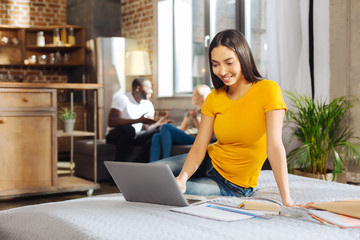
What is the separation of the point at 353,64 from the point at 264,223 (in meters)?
2.91

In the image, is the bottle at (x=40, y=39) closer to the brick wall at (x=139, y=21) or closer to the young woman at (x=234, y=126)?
the brick wall at (x=139, y=21)

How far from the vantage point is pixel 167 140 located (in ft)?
15.5

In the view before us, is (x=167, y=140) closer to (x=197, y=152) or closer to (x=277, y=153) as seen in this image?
(x=197, y=152)

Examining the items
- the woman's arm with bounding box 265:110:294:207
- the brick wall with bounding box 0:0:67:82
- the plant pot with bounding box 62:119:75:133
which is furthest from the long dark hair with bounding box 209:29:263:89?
the brick wall with bounding box 0:0:67:82

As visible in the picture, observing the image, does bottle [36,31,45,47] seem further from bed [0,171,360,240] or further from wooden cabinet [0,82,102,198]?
bed [0,171,360,240]

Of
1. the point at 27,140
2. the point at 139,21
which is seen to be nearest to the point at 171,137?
the point at 27,140

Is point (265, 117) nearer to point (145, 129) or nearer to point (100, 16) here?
point (145, 129)

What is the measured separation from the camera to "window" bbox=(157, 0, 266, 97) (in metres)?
5.74

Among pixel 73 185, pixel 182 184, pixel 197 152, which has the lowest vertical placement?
pixel 73 185

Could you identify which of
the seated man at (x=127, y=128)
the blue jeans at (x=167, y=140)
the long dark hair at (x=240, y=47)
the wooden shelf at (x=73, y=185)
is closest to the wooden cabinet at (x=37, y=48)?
the seated man at (x=127, y=128)

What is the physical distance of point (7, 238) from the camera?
1.74 meters

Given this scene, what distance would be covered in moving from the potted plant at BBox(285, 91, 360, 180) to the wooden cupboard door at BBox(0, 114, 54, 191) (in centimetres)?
204

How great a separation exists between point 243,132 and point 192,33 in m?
4.68

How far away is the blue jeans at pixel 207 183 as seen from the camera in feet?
6.72
